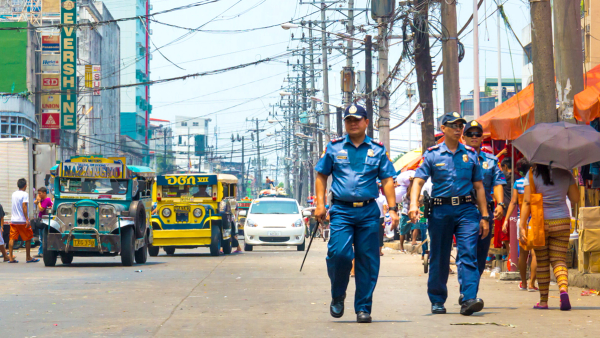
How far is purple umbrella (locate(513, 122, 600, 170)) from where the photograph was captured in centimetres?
894

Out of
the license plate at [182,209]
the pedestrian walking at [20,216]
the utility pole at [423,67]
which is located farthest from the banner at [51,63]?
the utility pole at [423,67]

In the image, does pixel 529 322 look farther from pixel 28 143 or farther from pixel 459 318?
pixel 28 143

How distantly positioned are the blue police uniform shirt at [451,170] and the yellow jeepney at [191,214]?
13555 millimetres

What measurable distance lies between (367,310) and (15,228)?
13.2m

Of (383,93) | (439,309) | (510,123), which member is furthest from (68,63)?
(439,309)

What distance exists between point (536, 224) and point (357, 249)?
2221 millimetres

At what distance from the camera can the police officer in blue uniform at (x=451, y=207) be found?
27.3ft

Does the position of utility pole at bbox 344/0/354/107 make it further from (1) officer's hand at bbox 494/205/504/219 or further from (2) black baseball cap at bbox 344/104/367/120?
(2) black baseball cap at bbox 344/104/367/120

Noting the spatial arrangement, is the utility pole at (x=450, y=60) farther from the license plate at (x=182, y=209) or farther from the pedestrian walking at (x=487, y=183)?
the pedestrian walking at (x=487, y=183)

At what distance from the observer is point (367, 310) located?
25.3 feet

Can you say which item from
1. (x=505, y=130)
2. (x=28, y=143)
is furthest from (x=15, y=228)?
(x=505, y=130)

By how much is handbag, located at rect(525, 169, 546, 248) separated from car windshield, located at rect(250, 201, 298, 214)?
16.7m

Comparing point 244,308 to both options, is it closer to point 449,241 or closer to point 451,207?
point 449,241

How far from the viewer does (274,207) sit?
25609mm
